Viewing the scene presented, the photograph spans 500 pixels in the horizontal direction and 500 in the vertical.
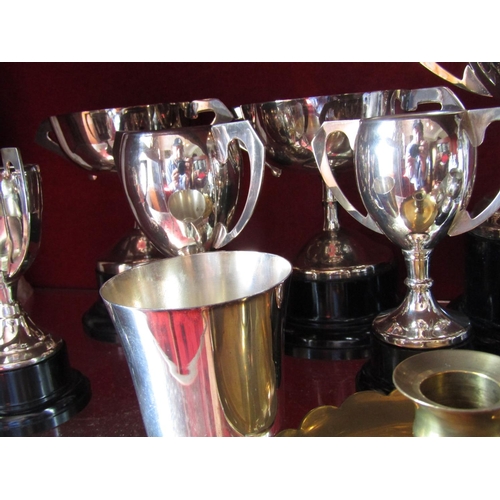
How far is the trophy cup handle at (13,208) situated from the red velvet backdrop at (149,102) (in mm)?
238

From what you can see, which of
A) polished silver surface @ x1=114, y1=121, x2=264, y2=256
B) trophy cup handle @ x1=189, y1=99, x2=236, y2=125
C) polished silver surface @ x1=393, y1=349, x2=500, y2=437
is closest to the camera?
Answer: polished silver surface @ x1=393, y1=349, x2=500, y2=437

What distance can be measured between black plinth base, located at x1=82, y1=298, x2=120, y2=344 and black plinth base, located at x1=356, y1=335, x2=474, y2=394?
0.31m

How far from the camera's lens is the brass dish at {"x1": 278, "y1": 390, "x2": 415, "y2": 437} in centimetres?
38

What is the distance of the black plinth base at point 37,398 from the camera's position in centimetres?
47

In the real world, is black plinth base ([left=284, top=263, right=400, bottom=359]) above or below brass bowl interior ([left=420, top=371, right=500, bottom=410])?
below

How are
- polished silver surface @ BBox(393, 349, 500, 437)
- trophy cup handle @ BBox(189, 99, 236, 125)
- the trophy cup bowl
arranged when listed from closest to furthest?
polished silver surface @ BBox(393, 349, 500, 437) < the trophy cup bowl < trophy cup handle @ BBox(189, 99, 236, 125)

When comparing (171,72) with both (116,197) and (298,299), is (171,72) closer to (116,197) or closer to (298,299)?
(116,197)

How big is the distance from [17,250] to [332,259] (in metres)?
0.31

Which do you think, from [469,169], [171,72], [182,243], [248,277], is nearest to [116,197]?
[171,72]

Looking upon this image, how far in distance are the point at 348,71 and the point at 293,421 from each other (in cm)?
44

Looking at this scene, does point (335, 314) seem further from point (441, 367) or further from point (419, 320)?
point (441, 367)

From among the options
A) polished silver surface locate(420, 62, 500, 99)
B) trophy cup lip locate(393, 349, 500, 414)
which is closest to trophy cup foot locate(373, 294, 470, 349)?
trophy cup lip locate(393, 349, 500, 414)

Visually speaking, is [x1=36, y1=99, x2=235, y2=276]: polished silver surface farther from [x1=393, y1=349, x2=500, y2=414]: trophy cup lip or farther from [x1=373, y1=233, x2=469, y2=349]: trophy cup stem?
[x1=393, y1=349, x2=500, y2=414]: trophy cup lip

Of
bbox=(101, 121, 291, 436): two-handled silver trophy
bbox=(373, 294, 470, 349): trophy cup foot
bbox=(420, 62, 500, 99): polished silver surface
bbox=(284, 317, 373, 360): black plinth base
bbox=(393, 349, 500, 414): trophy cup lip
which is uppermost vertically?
bbox=(420, 62, 500, 99): polished silver surface
